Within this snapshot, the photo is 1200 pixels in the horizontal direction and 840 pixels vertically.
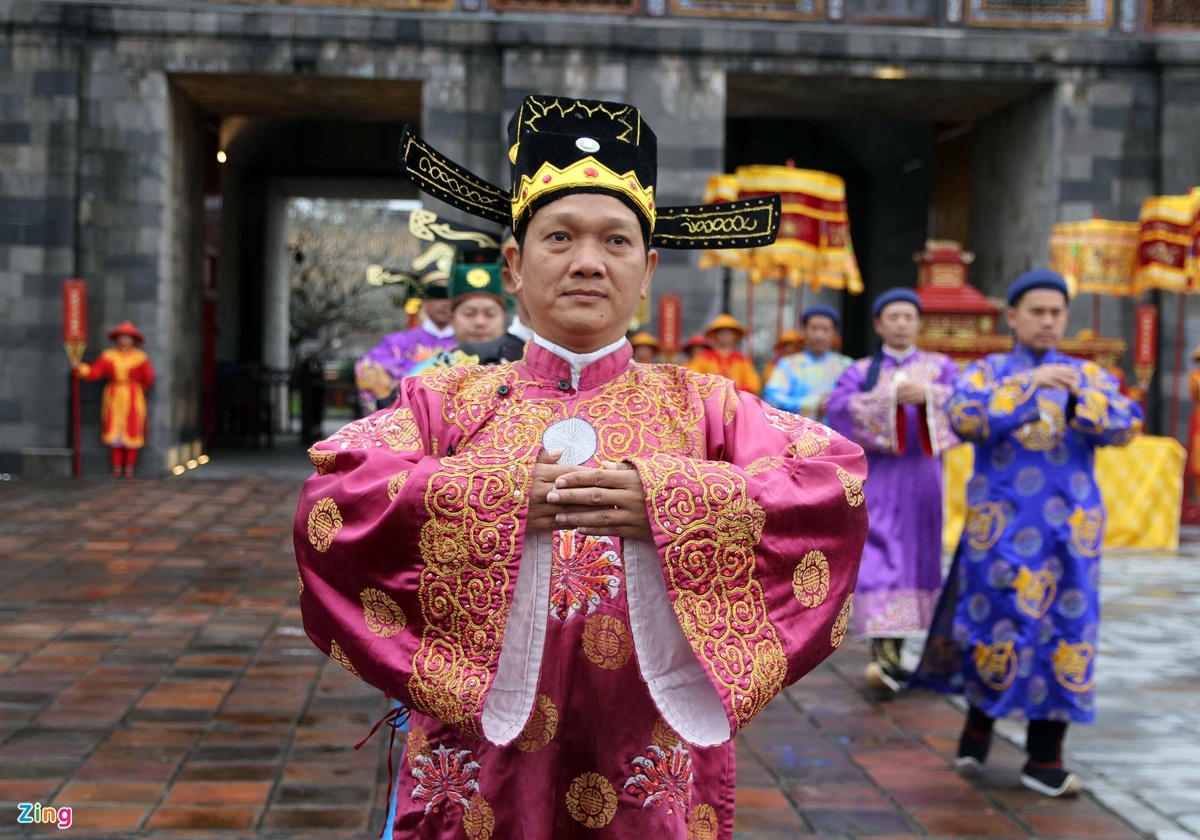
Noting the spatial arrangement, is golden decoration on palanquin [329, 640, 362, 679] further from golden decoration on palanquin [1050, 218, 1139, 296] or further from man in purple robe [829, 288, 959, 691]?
golden decoration on palanquin [1050, 218, 1139, 296]

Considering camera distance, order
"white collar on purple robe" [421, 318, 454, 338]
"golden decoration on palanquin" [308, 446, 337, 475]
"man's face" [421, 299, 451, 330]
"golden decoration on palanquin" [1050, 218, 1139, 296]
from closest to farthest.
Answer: "golden decoration on palanquin" [308, 446, 337, 475], "man's face" [421, 299, 451, 330], "white collar on purple robe" [421, 318, 454, 338], "golden decoration on palanquin" [1050, 218, 1139, 296]

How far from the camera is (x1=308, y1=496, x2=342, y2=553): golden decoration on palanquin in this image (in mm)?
1832

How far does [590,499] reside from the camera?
1.78 metres

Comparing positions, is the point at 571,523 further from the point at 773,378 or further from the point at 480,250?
the point at 773,378

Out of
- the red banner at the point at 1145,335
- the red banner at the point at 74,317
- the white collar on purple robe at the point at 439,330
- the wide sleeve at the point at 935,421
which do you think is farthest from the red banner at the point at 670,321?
the wide sleeve at the point at 935,421

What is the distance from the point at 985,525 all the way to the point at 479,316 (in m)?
2.01

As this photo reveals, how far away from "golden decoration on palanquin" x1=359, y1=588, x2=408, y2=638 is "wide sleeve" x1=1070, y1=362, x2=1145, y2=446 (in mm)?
2925

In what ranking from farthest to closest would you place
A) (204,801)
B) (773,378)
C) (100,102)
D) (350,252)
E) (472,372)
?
(350,252), (100,102), (773,378), (204,801), (472,372)

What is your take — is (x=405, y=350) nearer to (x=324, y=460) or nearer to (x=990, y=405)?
(x=990, y=405)

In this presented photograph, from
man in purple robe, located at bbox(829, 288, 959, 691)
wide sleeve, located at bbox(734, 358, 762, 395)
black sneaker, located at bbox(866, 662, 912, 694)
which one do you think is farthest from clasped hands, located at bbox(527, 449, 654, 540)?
wide sleeve, located at bbox(734, 358, 762, 395)

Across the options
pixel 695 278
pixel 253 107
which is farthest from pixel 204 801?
pixel 253 107

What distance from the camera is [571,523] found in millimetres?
1790

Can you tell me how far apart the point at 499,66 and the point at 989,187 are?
20.2ft

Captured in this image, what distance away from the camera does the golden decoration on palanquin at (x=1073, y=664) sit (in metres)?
3.90
